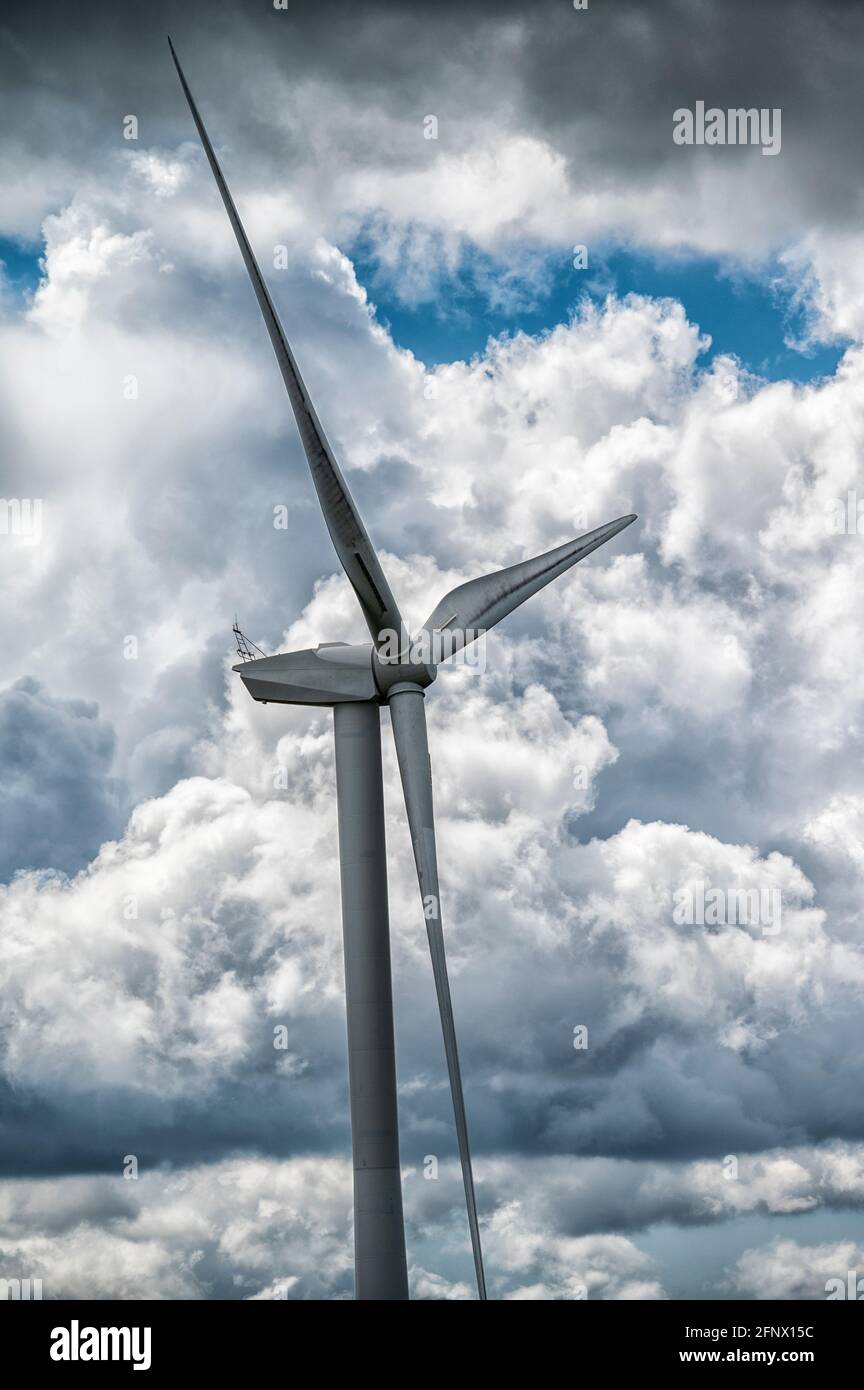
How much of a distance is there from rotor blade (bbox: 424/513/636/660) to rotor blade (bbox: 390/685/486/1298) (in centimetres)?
239

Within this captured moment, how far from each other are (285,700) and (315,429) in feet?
33.0

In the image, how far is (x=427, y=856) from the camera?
4362cm

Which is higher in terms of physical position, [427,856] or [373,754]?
[373,754]

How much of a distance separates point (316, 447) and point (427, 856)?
40.0ft

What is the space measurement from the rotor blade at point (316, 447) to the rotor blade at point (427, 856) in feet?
14.6

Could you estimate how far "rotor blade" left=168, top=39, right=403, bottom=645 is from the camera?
1638 inches
